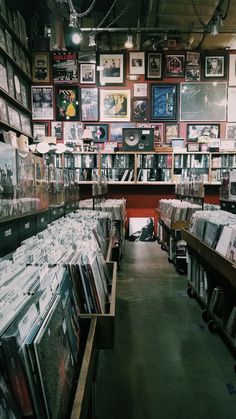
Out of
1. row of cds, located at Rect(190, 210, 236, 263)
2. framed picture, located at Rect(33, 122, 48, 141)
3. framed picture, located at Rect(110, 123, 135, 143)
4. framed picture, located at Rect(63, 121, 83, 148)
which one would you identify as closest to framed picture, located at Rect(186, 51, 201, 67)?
framed picture, located at Rect(110, 123, 135, 143)

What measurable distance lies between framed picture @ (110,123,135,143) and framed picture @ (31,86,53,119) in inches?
54.9

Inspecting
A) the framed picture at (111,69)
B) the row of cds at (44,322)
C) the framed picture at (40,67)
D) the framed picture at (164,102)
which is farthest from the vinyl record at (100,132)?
the row of cds at (44,322)

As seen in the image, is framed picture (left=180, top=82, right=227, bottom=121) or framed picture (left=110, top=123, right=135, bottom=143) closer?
framed picture (left=180, top=82, right=227, bottom=121)

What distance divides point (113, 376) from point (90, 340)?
48.5 inches

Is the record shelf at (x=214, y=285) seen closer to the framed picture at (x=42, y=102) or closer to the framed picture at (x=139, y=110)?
the framed picture at (x=139, y=110)

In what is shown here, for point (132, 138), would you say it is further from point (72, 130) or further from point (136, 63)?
point (136, 63)

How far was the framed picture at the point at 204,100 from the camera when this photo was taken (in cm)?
682

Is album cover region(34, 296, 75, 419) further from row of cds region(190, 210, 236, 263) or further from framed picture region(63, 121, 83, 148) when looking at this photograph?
framed picture region(63, 121, 83, 148)

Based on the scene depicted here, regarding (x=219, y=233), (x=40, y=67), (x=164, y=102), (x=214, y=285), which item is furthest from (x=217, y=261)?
(x=40, y=67)

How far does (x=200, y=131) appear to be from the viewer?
22.7ft

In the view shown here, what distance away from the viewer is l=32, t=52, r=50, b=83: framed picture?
6770 millimetres

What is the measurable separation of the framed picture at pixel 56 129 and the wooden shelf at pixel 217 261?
4.86 m

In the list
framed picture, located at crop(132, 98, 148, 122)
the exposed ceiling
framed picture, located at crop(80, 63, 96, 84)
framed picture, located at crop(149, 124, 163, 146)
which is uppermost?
the exposed ceiling

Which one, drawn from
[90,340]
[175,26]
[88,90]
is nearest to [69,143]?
[88,90]
